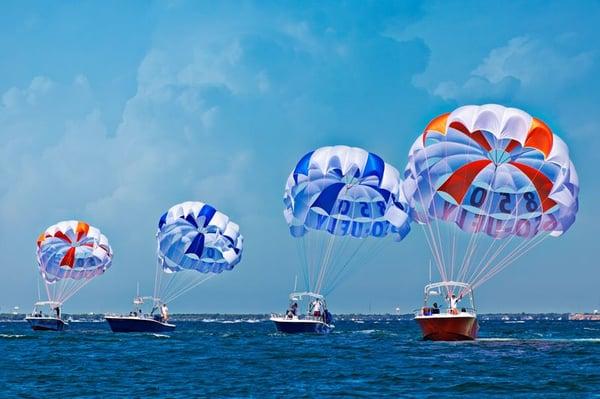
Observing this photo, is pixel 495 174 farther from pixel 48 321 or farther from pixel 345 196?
pixel 48 321

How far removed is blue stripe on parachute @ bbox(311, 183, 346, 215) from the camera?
2078 inches

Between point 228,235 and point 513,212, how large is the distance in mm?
28780

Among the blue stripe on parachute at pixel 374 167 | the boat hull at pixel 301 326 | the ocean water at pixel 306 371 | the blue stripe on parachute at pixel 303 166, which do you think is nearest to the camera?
the ocean water at pixel 306 371

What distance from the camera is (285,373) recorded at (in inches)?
1331

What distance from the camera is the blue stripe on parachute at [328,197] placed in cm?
5278

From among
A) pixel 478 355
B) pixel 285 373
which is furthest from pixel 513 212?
pixel 285 373

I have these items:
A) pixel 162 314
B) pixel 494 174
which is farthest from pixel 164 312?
pixel 494 174

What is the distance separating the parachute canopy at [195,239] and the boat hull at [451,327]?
23.8 meters

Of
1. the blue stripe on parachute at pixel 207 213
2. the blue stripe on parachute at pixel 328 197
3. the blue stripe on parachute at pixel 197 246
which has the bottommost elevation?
the blue stripe on parachute at pixel 197 246

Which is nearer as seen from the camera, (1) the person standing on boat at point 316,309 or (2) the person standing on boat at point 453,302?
(2) the person standing on boat at point 453,302

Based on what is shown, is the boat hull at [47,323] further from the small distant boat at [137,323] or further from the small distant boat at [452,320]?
the small distant boat at [452,320]

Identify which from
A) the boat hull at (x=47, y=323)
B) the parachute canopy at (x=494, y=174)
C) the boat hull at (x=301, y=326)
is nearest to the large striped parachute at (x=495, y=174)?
the parachute canopy at (x=494, y=174)

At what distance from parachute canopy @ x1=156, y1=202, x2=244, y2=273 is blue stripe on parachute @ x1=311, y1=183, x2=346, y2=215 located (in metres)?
13.7

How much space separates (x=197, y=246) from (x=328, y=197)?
15073 mm
